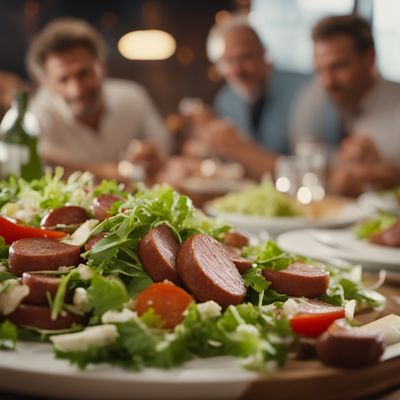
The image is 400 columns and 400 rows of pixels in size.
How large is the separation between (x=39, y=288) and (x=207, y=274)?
1.16 feet

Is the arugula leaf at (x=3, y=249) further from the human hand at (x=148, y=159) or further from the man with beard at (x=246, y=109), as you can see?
the man with beard at (x=246, y=109)

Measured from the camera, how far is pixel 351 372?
1.28 meters

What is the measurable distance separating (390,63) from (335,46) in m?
4.36

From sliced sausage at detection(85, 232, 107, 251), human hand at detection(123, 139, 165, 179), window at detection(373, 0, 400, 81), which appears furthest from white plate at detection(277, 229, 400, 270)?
window at detection(373, 0, 400, 81)

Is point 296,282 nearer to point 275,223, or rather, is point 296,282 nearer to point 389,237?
point 389,237

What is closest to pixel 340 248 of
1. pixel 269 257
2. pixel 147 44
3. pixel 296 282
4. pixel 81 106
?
pixel 269 257

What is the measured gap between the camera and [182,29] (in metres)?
12.0

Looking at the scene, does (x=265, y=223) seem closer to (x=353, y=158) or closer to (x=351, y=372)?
(x=351, y=372)

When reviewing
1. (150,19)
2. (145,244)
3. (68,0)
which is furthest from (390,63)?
(145,244)

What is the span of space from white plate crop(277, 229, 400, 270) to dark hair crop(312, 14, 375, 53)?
14.9 feet

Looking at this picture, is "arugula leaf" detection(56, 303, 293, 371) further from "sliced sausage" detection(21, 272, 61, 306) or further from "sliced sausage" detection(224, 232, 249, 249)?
"sliced sausage" detection(224, 232, 249, 249)

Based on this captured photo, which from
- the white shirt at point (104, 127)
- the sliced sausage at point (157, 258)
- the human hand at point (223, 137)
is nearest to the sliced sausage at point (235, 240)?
the sliced sausage at point (157, 258)

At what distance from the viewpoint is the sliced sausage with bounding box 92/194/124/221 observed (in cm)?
184

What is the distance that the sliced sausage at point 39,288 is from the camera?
1.42 metres
